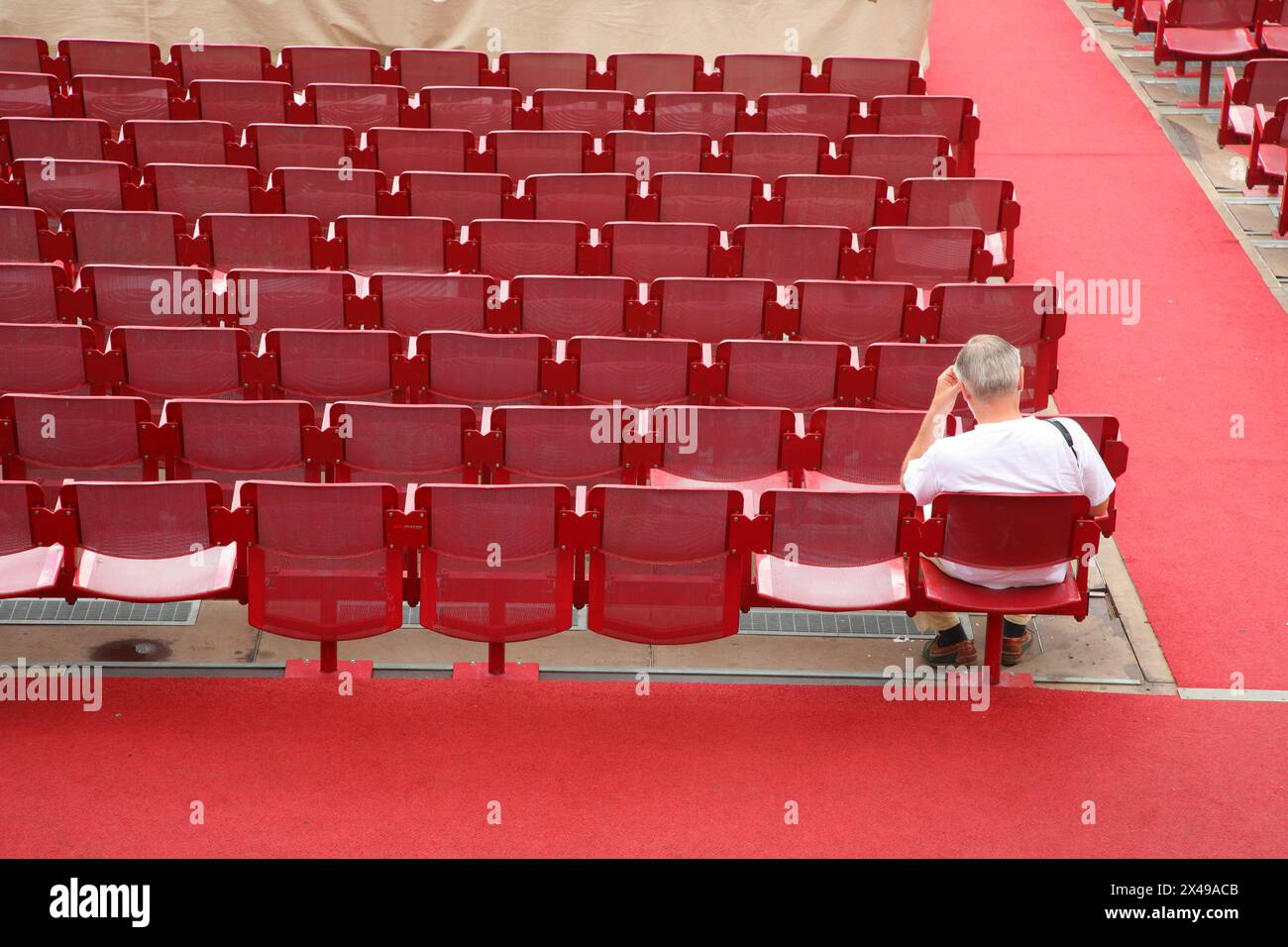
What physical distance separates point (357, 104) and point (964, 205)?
9.89 feet

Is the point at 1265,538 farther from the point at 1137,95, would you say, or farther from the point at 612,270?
the point at 1137,95

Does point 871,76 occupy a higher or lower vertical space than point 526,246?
higher

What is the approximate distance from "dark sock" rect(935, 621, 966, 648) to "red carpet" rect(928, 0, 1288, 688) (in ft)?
2.06

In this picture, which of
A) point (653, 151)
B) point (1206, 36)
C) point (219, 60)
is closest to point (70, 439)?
point (653, 151)

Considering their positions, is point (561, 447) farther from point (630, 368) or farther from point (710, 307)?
point (710, 307)

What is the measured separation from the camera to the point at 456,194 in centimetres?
602

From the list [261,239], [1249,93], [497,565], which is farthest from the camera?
A: [1249,93]

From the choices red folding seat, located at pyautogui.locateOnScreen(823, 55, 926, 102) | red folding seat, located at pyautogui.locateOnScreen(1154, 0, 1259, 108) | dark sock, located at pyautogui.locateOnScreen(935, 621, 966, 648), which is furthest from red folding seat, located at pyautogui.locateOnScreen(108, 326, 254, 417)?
red folding seat, located at pyautogui.locateOnScreen(1154, 0, 1259, 108)

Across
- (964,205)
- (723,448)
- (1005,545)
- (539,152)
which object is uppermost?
(539,152)

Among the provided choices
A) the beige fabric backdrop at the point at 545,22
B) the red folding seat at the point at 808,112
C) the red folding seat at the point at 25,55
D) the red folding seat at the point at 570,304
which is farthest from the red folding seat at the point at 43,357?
the beige fabric backdrop at the point at 545,22

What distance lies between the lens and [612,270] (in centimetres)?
567

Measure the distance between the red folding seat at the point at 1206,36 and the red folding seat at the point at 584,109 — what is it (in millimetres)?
3452

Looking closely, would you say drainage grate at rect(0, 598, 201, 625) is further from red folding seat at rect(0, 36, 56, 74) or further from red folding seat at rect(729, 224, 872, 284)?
red folding seat at rect(0, 36, 56, 74)
